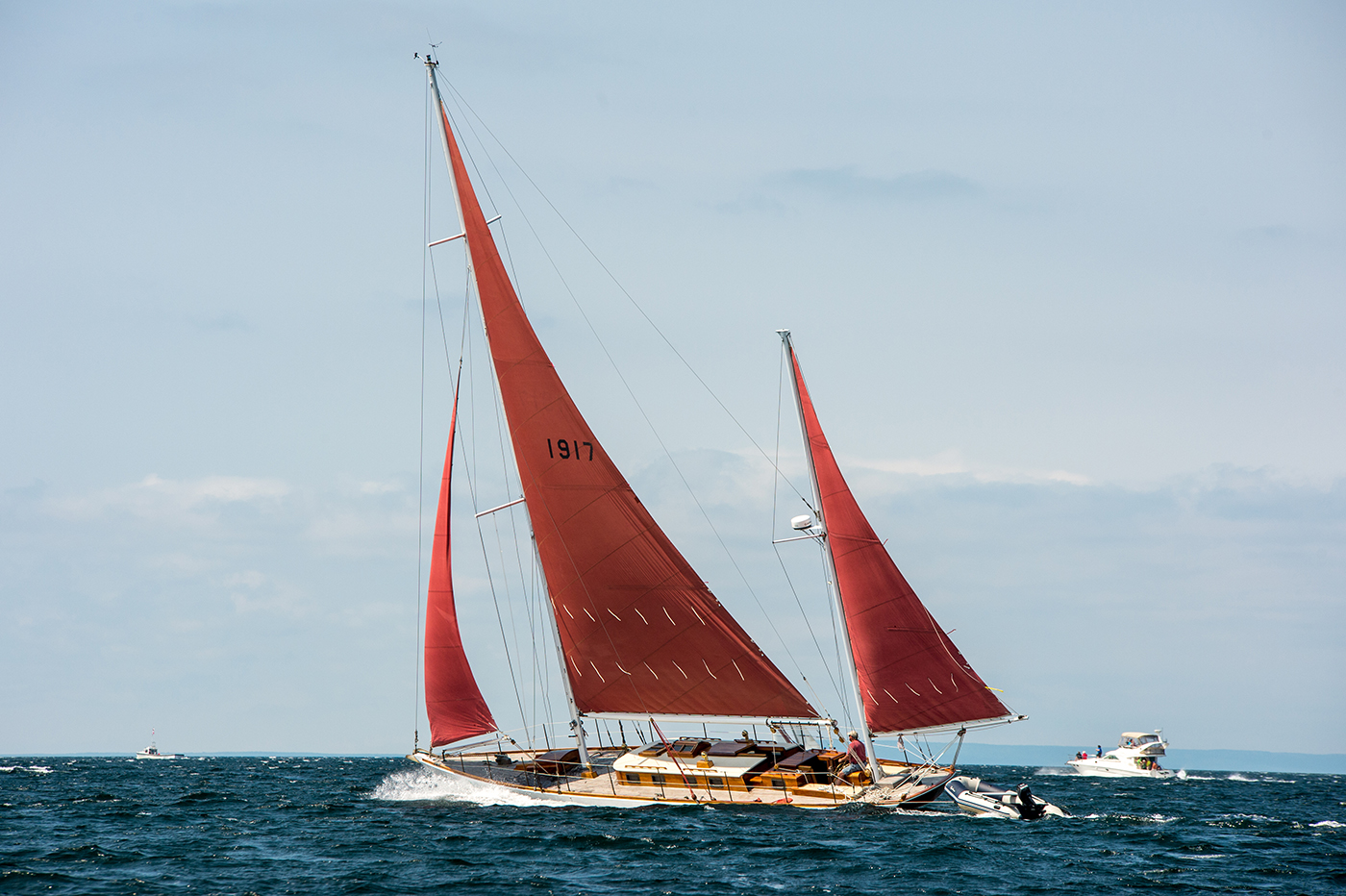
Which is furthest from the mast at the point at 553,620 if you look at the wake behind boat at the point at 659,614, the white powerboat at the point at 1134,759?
the white powerboat at the point at 1134,759

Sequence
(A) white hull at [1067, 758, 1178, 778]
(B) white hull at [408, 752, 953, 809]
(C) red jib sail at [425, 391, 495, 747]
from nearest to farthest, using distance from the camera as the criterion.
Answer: (B) white hull at [408, 752, 953, 809]
(C) red jib sail at [425, 391, 495, 747]
(A) white hull at [1067, 758, 1178, 778]

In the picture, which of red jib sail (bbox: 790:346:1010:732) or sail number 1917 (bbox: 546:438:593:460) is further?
sail number 1917 (bbox: 546:438:593:460)

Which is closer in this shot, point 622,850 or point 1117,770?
point 622,850

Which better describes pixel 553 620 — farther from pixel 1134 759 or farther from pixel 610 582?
pixel 1134 759

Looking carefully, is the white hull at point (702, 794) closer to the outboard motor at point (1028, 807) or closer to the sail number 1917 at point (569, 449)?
the outboard motor at point (1028, 807)

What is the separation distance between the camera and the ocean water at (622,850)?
23.2m

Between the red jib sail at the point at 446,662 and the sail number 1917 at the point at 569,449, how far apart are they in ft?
15.0

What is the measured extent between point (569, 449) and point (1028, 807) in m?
17.8

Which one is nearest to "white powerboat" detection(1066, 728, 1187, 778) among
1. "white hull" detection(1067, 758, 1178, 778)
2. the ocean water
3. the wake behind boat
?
"white hull" detection(1067, 758, 1178, 778)

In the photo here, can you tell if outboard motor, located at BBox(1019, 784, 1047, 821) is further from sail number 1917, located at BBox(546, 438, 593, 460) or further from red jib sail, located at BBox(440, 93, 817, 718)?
sail number 1917, located at BBox(546, 438, 593, 460)

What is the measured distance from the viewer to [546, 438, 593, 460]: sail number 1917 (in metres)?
33.9

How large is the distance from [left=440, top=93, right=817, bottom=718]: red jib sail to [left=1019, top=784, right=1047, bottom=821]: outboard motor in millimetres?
7047

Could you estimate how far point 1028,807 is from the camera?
34469 mm

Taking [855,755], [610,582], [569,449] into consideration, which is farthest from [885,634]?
[569,449]
